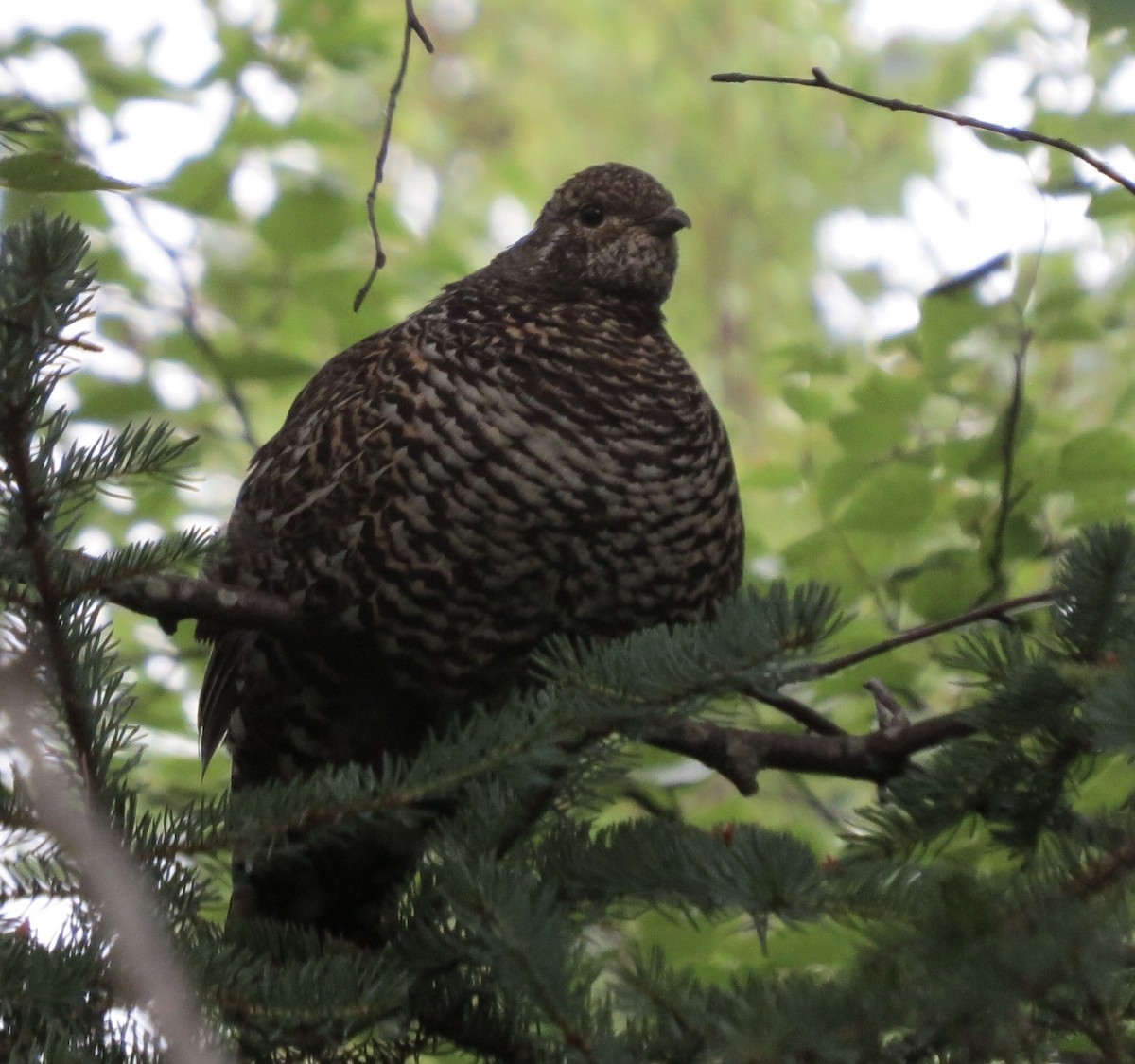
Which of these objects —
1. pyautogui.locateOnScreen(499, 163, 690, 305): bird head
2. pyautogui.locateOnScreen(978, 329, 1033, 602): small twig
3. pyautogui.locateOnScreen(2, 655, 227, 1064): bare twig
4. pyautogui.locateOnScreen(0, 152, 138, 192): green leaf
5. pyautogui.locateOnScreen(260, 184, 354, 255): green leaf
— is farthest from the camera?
pyautogui.locateOnScreen(260, 184, 354, 255): green leaf

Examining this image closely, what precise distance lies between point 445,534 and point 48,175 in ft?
3.78

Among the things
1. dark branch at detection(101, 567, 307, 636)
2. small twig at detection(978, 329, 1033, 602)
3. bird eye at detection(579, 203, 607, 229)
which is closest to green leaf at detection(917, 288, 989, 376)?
small twig at detection(978, 329, 1033, 602)

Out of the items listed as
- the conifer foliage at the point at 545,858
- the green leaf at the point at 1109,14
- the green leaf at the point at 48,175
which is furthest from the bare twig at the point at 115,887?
the green leaf at the point at 1109,14

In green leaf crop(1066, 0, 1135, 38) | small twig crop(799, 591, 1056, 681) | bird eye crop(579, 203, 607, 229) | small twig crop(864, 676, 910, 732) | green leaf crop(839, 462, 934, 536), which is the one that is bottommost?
small twig crop(864, 676, 910, 732)

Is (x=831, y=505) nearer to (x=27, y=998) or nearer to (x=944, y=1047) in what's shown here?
(x=944, y=1047)

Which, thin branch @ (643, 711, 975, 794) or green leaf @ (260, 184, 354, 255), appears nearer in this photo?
thin branch @ (643, 711, 975, 794)

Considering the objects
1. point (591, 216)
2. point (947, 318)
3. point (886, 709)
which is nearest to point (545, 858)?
point (886, 709)

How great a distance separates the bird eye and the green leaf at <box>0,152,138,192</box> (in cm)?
206

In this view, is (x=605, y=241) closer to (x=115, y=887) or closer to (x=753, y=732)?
(x=753, y=732)

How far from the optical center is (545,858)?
2100 mm

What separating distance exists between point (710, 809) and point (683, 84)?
7814 millimetres

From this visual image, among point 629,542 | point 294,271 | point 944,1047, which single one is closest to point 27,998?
point 944,1047

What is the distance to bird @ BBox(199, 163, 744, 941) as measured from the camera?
9.24 feet

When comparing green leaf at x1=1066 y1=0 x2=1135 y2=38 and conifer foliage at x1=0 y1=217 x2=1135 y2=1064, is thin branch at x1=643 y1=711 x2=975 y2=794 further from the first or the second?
green leaf at x1=1066 y1=0 x2=1135 y2=38
